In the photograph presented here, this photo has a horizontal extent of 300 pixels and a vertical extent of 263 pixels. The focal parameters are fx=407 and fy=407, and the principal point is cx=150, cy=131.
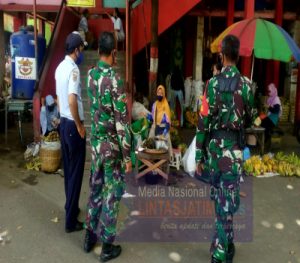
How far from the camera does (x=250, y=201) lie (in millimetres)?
5602

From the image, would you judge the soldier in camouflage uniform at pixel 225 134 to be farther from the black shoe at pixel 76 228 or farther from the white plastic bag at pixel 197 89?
the white plastic bag at pixel 197 89

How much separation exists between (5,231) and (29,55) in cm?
426

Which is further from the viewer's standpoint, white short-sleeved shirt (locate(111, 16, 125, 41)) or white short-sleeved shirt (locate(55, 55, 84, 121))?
white short-sleeved shirt (locate(111, 16, 125, 41))

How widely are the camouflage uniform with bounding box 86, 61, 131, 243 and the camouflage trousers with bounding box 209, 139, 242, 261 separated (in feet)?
2.63

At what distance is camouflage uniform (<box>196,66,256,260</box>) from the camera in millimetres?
3531

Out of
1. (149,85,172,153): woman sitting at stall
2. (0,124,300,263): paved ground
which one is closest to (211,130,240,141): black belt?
(0,124,300,263): paved ground

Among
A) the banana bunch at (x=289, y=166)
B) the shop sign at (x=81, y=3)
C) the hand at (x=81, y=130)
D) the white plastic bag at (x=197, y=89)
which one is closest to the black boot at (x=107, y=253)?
the hand at (x=81, y=130)

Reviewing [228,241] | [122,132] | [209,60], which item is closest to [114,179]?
[122,132]

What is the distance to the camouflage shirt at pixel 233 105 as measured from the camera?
11.5 feet

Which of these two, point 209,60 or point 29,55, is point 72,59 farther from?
point 209,60

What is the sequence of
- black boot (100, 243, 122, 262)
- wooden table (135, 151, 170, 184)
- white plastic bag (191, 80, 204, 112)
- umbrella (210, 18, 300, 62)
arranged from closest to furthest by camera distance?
black boot (100, 243, 122, 262) → wooden table (135, 151, 170, 184) → umbrella (210, 18, 300, 62) → white plastic bag (191, 80, 204, 112)

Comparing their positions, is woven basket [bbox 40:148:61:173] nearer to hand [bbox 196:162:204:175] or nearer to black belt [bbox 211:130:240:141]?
hand [bbox 196:162:204:175]

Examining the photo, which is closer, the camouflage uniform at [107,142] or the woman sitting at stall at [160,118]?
the camouflage uniform at [107,142]

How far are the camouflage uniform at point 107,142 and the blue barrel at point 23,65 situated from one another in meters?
4.56
